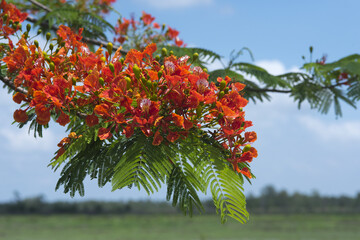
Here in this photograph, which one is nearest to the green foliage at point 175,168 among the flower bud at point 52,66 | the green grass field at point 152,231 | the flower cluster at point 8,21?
the flower bud at point 52,66

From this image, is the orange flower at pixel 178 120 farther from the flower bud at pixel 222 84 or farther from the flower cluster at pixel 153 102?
the flower bud at pixel 222 84

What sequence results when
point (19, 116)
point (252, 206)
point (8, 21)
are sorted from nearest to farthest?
point (19, 116) < point (8, 21) < point (252, 206)

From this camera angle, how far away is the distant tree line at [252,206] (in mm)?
27484

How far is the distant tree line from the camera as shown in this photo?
90.2 feet

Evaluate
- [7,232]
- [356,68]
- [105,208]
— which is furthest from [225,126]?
[105,208]

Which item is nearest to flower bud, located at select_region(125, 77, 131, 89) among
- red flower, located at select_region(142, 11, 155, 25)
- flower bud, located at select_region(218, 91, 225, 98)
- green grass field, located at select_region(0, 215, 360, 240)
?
flower bud, located at select_region(218, 91, 225, 98)

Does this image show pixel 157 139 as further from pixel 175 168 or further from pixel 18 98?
pixel 18 98

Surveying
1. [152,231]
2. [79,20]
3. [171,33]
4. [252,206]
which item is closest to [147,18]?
[171,33]

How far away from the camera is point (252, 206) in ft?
101

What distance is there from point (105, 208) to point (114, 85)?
29.7 meters

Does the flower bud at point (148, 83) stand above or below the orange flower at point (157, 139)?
above

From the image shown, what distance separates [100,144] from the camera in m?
1.15

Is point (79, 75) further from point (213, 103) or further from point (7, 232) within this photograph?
point (7, 232)

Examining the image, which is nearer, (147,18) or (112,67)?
Result: (112,67)
